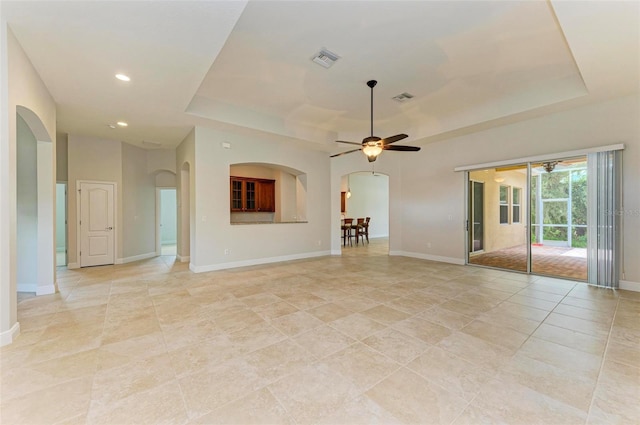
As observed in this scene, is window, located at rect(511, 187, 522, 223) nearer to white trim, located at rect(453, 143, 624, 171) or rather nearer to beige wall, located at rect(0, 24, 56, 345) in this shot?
white trim, located at rect(453, 143, 624, 171)

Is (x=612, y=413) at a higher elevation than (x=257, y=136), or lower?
lower

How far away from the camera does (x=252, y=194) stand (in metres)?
8.56

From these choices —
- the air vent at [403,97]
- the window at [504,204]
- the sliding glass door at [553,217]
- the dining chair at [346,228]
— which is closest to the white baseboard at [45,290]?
the air vent at [403,97]

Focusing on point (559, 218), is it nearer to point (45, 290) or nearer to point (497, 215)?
point (497, 215)

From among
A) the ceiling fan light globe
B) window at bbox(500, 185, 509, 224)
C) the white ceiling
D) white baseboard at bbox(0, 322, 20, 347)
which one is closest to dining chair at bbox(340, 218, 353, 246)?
window at bbox(500, 185, 509, 224)

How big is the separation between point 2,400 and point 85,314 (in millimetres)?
1691

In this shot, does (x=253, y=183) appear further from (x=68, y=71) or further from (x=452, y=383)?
(x=452, y=383)

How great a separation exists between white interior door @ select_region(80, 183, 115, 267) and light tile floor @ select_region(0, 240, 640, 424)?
8.84 feet

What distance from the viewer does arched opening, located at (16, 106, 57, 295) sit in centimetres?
401

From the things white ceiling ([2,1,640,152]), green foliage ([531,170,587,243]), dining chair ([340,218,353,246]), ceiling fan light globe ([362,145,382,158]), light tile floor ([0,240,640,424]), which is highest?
white ceiling ([2,1,640,152])

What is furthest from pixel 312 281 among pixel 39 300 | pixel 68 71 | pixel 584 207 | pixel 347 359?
pixel 584 207

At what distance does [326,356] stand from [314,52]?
3.54m

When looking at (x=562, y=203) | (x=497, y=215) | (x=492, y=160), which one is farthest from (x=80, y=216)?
(x=497, y=215)

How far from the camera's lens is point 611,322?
9.58 ft
